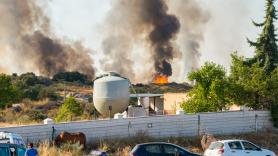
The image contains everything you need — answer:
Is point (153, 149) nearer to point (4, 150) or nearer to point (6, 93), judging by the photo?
point (4, 150)

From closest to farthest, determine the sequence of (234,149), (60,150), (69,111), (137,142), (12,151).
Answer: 1. (12,151)
2. (234,149)
3. (60,150)
4. (137,142)
5. (69,111)

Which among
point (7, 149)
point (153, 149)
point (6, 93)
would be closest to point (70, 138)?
point (153, 149)

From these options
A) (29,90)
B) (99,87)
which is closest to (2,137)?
(99,87)

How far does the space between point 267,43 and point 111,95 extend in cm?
1624

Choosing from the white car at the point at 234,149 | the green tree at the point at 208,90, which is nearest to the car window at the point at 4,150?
the white car at the point at 234,149

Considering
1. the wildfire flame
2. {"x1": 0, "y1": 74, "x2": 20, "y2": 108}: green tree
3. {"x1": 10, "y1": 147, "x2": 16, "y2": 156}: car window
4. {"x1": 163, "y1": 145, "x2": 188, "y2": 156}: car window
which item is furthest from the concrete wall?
the wildfire flame

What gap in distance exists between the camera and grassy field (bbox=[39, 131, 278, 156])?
96.1ft

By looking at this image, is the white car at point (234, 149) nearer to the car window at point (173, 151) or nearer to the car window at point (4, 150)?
the car window at point (173, 151)

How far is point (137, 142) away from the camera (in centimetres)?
3356

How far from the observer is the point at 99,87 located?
136 ft

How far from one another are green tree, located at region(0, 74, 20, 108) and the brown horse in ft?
84.1

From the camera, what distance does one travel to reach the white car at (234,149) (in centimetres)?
2659

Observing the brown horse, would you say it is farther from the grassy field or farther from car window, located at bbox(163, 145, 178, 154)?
car window, located at bbox(163, 145, 178, 154)

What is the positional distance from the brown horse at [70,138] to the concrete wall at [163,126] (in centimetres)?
79
